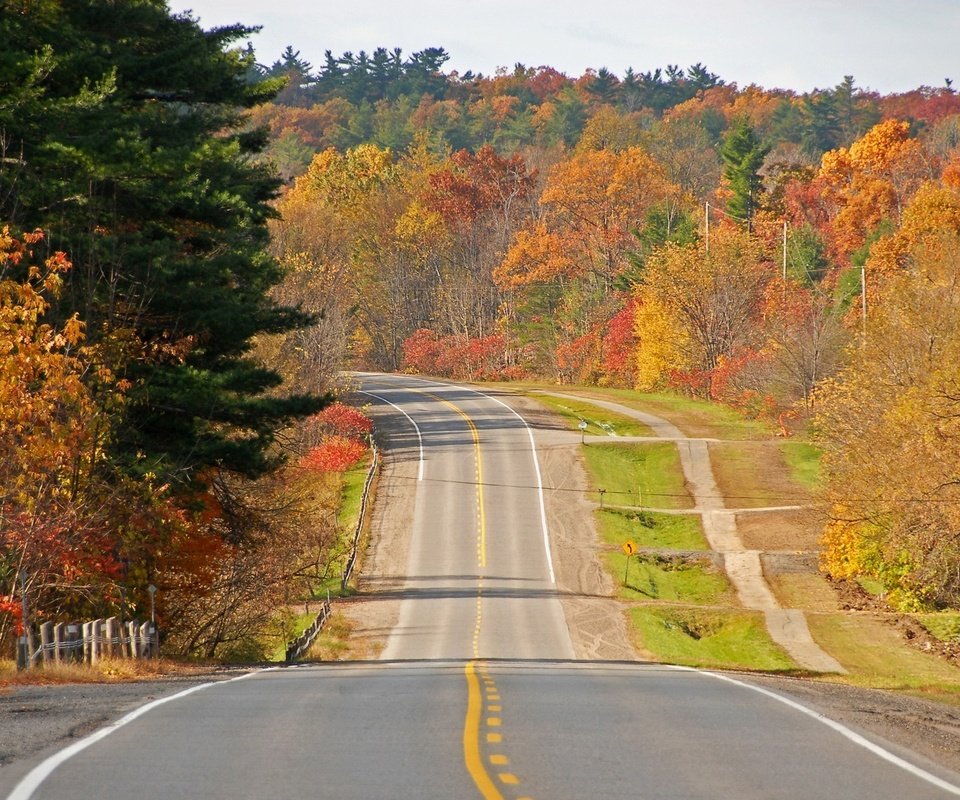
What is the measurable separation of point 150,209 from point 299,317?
428 cm

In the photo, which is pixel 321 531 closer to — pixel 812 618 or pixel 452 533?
pixel 452 533

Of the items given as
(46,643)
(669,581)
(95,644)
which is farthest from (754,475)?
(46,643)

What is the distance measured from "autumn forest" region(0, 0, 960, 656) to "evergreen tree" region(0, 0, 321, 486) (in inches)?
3.2

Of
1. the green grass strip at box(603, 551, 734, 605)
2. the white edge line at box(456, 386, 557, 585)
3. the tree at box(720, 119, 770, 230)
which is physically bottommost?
the green grass strip at box(603, 551, 734, 605)

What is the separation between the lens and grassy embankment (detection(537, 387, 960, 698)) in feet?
131

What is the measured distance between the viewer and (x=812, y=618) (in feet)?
150

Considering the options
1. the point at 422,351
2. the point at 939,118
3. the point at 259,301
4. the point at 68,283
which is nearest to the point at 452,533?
the point at 259,301

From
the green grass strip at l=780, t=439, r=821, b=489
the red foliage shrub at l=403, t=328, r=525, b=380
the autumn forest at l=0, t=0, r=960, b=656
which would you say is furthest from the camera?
the red foliage shrub at l=403, t=328, r=525, b=380

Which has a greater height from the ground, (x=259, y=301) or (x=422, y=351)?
(x=259, y=301)

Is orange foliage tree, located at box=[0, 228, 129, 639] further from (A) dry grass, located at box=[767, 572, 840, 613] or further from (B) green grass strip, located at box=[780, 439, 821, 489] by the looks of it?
(B) green grass strip, located at box=[780, 439, 821, 489]

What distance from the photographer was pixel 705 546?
58562 mm

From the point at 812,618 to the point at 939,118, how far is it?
130 meters

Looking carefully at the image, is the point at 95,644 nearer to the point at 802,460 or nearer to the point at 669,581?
the point at 669,581

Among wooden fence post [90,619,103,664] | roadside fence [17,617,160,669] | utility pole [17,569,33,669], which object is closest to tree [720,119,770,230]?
roadside fence [17,617,160,669]
